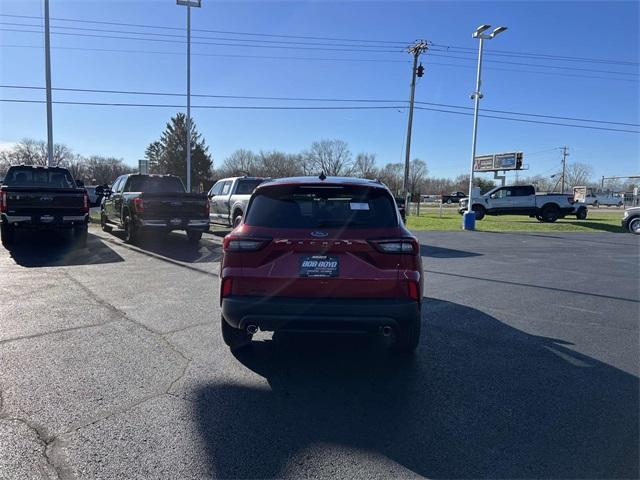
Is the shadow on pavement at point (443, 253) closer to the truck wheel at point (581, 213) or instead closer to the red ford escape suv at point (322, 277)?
the red ford escape suv at point (322, 277)

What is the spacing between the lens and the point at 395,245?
3.86 meters

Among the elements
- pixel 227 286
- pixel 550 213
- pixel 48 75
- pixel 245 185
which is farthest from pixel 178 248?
pixel 550 213

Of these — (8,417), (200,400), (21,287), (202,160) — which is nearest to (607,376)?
(200,400)

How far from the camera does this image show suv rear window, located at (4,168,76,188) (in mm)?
13531

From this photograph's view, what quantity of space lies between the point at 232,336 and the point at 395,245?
1926 millimetres

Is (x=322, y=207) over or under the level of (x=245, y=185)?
under

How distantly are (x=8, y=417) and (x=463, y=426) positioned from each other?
3293mm

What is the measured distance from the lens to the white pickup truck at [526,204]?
26.8m

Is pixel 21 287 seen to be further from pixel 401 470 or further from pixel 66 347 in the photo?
pixel 401 470

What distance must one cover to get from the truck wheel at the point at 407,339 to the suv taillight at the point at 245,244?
1.49 meters

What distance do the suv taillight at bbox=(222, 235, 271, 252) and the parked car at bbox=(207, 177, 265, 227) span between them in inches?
420

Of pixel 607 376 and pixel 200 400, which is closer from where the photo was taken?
pixel 200 400

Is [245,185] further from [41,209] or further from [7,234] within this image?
[7,234]

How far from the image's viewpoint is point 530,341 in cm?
522
